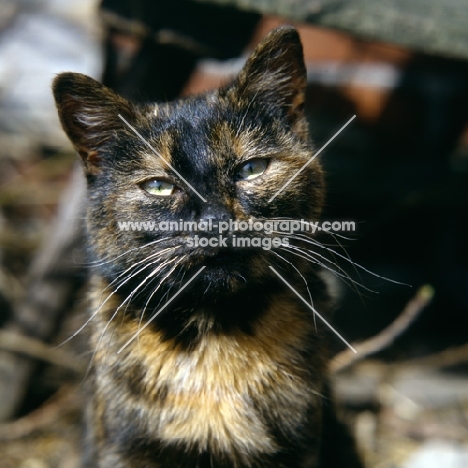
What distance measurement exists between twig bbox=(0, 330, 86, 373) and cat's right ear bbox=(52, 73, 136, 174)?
3.35 ft

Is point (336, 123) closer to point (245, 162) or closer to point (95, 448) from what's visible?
point (245, 162)

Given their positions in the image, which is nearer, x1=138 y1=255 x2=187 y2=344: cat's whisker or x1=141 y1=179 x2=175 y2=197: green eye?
x1=138 y1=255 x2=187 y2=344: cat's whisker

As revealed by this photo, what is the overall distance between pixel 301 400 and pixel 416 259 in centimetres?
170

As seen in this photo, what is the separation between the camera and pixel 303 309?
5.90ft

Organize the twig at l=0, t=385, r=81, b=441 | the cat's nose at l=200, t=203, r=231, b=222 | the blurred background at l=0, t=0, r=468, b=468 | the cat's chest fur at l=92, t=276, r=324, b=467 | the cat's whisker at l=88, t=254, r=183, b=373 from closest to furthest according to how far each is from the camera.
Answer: the cat's nose at l=200, t=203, r=231, b=222
the cat's whisker at l=88, t=254, r=183, b=373
the cat's chest fur at l=92, t=276, r=324, b=467
the blurred background at l=0, t=0, r=468, b=468
the twig at l=0, t=385, r=81, b=441

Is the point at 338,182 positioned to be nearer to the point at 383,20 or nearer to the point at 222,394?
the point at 383,20

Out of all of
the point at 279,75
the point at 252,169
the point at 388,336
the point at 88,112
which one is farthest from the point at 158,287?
the point at 388,336

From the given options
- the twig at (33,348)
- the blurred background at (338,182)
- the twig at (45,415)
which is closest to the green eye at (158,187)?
the blurred background at (338,182)

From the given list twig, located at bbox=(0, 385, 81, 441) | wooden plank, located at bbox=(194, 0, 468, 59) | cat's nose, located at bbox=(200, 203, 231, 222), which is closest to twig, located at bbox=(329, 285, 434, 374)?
wooden plank, located at bbox=(194, 0, 468, 59)

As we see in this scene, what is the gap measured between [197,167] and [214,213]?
170 millimetres

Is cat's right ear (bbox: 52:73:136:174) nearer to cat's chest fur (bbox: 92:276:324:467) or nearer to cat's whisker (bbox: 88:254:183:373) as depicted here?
cat's whisker (bbox: 88:254:183:373)

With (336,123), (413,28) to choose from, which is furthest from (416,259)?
(413,28)

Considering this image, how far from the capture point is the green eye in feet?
5.47

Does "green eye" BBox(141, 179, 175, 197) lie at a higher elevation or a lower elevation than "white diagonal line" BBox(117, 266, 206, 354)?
higher
